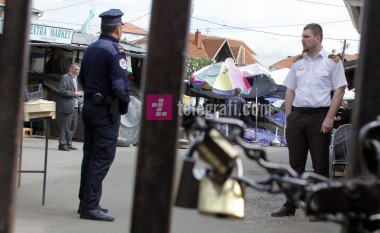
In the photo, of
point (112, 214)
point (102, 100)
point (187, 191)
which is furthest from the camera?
point (112, 214)

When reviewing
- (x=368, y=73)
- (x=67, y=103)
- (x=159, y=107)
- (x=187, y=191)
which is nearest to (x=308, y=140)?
(x=187, y=191)

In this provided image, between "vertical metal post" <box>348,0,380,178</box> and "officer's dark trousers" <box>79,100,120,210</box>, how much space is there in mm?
3428

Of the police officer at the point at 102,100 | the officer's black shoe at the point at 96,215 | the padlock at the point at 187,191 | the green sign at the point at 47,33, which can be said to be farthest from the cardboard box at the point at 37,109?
the green sign at the point at 47,33

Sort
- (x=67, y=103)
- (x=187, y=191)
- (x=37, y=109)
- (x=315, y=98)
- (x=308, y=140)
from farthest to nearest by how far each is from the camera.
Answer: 1. (x=67, y=103)
2. (x=37, y=109)
3. (x=308, y=140)
4. (x=315, y=98)
5. (x=187, y=191)

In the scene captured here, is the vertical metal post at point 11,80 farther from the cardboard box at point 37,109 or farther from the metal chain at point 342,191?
the cardboard box at point 37,109

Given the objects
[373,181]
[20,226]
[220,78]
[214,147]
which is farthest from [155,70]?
[220,78]

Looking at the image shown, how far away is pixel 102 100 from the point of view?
4969 mm

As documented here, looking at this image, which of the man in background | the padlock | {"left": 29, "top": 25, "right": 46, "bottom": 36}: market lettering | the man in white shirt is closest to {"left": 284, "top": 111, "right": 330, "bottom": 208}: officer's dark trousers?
the man in white shirt

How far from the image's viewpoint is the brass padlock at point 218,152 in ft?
5.16

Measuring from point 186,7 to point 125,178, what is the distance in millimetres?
6321

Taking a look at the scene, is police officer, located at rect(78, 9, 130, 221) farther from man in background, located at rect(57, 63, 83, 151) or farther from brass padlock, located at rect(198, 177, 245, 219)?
man in background, located at rect(57, 63, 83, 151)

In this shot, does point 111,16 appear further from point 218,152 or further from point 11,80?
point 218,152

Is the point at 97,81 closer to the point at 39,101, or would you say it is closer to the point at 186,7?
the point at 39,101

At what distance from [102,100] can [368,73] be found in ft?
11.4
